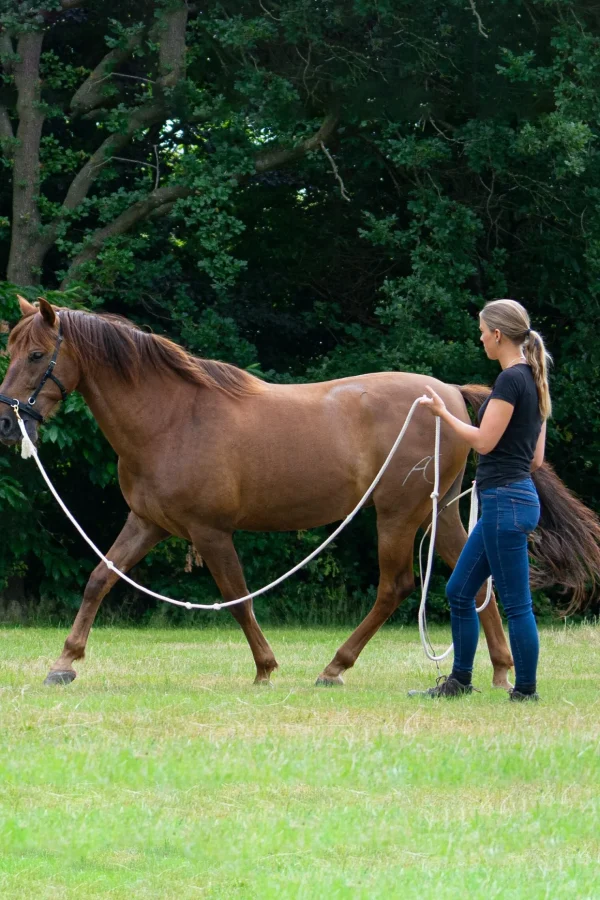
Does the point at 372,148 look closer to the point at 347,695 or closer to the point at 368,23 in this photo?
the point at 368,23

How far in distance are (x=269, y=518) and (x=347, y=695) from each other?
1312 mm

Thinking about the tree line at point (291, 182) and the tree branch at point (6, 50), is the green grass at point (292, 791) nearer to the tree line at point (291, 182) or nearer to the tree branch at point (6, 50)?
the tree line at point (291, 182)

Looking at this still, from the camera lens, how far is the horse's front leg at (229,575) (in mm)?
7656

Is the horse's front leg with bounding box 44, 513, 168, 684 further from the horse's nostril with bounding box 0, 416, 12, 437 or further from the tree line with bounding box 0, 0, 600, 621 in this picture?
the tree line with bounding box 0, 0, 600, 621

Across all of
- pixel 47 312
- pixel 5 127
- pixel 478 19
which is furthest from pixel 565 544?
pixel 5 127

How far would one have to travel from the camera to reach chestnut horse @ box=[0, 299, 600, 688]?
759 cm

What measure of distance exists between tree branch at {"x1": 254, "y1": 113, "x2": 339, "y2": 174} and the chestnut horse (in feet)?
24.5

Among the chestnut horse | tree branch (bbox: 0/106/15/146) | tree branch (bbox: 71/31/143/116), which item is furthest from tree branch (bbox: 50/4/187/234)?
the chestnut horse

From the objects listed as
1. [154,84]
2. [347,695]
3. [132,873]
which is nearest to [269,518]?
[347,695]

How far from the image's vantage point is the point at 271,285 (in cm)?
1691

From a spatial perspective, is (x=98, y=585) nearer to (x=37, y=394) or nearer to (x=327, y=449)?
(x=37, y=394)

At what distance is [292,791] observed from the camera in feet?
15.9

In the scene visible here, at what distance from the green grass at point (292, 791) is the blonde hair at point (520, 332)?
5.81 ft

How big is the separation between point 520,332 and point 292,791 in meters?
2.88
